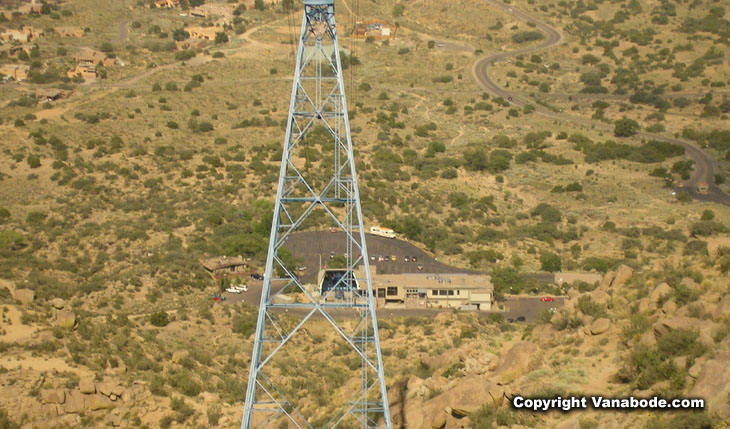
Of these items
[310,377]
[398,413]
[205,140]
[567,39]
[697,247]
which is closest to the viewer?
[398,413]

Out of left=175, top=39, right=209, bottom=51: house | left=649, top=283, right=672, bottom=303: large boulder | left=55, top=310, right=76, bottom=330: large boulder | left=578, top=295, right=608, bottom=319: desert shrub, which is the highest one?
left=649, top=283, right=672, bottom=303: large boulder

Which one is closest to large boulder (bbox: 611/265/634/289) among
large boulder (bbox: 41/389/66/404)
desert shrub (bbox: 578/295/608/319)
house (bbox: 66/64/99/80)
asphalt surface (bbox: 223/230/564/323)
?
desert shrub (bbox: 578/295/608/319)

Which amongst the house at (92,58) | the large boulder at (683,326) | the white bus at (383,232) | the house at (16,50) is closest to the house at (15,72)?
the house at (92,58)

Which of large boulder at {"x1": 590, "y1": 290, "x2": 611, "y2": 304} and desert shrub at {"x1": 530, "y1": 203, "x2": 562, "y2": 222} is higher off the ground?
large boulder at {"x1": 590, "y1": 290, "x2": 611, "y2": 304}

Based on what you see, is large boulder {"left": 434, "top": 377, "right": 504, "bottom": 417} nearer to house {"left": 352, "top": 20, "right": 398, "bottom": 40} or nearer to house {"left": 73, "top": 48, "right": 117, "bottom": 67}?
house {"left": 73, "top": 48, "right": 117, "bottom": 67}

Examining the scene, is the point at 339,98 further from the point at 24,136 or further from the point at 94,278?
the point at 24,136

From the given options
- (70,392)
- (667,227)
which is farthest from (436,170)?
(70,392)

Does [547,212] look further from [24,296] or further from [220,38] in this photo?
[220,38]

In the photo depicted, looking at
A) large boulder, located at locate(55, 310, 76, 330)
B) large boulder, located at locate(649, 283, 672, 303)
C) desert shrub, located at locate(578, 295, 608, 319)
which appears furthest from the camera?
large boulder, located at locate(55, 310, 76, 330)
